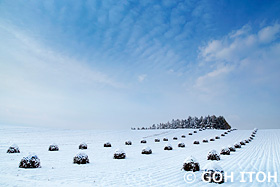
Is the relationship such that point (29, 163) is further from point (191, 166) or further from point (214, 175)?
point (214, 175)

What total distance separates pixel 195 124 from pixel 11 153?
2797 inches

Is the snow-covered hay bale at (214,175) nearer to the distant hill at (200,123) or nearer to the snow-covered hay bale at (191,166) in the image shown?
the snow-covered hay bale at (191,166)

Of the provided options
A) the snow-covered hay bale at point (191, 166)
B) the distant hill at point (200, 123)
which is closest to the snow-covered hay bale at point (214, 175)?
the snow-covered hay bale at point (191, 166)

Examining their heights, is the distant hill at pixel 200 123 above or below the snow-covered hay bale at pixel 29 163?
above

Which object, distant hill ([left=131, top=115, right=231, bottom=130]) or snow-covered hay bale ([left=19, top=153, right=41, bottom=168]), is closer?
snow-covered hay bale ([left=19, top=153, right=41, bottom=168])

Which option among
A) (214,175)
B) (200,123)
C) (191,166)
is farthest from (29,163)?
(200,123)

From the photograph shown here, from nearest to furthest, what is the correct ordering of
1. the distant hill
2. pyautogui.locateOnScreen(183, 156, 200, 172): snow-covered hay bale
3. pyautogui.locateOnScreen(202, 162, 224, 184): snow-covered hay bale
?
pyautogui.locateOnScreen(202, 162, 224, 184): snow-covered hay bale → pyautogui.locateOnScreen(183, 156, 200, 172): snow-covered hay bale → the distant hill

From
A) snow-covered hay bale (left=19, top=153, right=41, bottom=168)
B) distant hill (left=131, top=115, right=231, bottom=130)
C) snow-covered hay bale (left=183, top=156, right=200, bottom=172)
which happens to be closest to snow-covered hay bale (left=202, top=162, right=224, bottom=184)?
snow-covered hay bale (left=183, top=156, right=200, bottom=172)

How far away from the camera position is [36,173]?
912 cm

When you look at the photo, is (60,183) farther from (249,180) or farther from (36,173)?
(249,180)

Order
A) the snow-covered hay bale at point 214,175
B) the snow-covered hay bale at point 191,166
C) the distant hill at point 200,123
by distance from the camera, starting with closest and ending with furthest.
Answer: the snow-covered hay bale at point 214,175 → the snow-covered hay bale at point 191,166 → the distant hill at point 200,123

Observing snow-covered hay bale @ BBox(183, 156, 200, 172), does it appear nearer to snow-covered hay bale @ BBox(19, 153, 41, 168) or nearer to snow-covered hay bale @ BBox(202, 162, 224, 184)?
snow-covered hay bale @ BBox(202, 162, 224, 184)

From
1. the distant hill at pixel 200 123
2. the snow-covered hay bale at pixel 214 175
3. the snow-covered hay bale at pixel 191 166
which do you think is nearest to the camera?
the snow-covered hay bale at pixel 214 175

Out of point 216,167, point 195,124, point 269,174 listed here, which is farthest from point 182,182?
point 195,124
